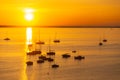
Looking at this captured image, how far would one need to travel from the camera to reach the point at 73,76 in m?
52.8

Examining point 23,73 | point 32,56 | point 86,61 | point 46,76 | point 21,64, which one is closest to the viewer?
point 46,76

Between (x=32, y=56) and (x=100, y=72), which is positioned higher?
(x=32, y=56)

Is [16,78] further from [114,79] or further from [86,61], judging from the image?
[86,61]

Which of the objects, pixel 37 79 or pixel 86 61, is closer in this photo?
pixel 37 79

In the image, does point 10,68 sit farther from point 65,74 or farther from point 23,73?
point 65,74

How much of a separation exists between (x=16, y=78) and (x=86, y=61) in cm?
2657

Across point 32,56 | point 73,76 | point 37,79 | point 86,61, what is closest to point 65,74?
point 73,76

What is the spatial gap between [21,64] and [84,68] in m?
15.0

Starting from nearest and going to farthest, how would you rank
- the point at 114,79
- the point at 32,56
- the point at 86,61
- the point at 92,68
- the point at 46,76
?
the point at 114,79, the point at 46,76, the point at 92,68, the point at 86,61, the point at 32,56

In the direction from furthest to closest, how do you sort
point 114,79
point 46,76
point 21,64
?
point 21,64, point 46,76, point 114,79

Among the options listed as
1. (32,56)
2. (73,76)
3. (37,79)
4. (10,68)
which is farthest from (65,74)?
(32,56)

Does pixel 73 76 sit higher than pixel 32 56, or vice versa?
pixel 32 56

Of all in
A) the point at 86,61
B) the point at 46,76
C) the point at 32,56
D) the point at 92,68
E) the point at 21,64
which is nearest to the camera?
the point at 46,76

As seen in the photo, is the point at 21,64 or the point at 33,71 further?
the point at 21,64
